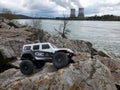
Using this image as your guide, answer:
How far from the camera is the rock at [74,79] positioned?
15367 millimetres

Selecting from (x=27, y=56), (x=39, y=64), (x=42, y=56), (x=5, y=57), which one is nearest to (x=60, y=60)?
(x=42, y=56)

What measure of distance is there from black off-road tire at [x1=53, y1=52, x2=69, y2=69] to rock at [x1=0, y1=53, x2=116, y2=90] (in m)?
0.50

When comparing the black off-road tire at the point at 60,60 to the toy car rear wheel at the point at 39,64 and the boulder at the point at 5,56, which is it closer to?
the toy car rear wheel at the point at 39,64

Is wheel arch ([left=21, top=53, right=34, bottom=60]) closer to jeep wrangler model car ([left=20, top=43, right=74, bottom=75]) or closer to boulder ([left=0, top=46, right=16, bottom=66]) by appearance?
jeep wrangler model car ([left=20, top=43, right=74, bottom=75])

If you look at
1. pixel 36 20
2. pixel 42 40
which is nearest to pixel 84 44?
pixel 42 40

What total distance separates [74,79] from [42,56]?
3.99m

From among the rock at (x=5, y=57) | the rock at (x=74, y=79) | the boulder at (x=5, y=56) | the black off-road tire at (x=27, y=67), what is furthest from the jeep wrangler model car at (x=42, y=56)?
the boulder at (x=5, y=56)

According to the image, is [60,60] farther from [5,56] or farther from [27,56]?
[5,56]

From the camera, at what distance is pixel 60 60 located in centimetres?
1728

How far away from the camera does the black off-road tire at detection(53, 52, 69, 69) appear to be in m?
17.2

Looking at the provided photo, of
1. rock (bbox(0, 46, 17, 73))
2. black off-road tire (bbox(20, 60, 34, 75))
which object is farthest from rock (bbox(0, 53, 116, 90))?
rock (bbox(0, 46, 17, 73))

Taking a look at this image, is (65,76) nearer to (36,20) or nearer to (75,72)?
(75,72)

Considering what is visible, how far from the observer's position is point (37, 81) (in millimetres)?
16078

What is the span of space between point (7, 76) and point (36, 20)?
5733 cm
